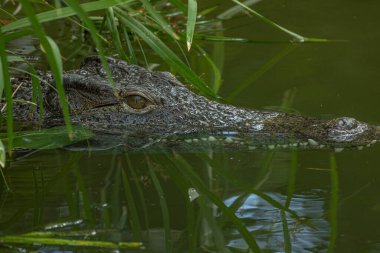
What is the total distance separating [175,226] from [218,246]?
0.33 meters

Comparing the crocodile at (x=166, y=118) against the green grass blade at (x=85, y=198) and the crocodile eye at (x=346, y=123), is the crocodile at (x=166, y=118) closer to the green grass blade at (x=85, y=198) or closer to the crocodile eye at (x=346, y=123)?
the crocodile eye at (x=346, y=123)

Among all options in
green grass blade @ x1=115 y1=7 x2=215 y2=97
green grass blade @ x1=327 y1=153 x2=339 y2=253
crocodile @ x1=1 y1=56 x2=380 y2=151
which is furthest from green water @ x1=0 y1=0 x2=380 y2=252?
green grass blade @ x1=115 y1=7 x2=215 y2=97

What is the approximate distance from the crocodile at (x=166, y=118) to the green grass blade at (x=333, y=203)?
0.90 feet

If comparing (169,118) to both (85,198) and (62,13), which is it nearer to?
(85,198)

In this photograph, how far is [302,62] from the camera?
750 centimetres

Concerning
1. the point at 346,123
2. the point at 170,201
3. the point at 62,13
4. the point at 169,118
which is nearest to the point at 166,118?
the point at 169,118

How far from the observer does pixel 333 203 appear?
4387 millimetres

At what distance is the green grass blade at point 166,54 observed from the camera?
4887 millimetres

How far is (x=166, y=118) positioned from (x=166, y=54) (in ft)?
2.50

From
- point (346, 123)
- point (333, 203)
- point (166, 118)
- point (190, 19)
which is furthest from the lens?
point (166, 118)

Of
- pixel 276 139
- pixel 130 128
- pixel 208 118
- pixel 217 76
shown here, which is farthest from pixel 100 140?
pixel 217 76

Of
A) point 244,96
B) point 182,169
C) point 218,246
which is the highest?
point 244,96

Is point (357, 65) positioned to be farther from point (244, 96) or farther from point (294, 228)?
point (294, 228)

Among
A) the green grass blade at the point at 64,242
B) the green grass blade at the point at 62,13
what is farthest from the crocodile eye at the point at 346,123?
the green grass blade at the point at 64,242
